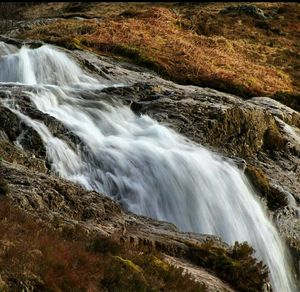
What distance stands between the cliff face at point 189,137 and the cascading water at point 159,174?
0.48m

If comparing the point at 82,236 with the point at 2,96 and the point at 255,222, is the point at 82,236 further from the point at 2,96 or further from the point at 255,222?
the point at 2,96

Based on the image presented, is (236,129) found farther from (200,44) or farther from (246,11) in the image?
(246,11)

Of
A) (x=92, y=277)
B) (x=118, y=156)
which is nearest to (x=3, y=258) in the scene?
(x=92, y=277)

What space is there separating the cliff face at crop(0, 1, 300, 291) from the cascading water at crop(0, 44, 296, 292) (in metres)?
0.48

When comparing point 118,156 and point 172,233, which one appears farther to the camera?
point 118,156

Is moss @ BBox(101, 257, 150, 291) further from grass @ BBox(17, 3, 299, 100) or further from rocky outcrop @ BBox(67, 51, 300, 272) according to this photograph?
grass @ BBox(17, 3, 299, 100)

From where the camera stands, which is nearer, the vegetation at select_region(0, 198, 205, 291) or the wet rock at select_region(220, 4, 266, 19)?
the vegetation at select_region(0, 198, 205, 291)

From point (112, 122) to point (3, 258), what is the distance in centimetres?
972

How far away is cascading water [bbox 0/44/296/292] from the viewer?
13.1 meters

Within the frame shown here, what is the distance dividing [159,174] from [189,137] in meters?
3.43

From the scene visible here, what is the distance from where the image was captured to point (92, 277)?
23.9ft

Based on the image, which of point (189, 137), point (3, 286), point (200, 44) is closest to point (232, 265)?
point (3, 286)

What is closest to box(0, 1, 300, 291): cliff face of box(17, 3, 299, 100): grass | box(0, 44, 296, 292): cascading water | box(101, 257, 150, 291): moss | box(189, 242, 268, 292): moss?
box(189, 242, 268, 292): moss

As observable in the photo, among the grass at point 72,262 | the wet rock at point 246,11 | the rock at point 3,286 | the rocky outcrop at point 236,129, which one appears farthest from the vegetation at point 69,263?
the wet rock at point 246,11
